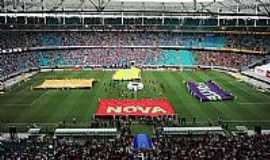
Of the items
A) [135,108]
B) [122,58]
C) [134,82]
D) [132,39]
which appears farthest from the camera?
[132,39]

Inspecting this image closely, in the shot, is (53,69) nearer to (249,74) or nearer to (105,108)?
(249,74)

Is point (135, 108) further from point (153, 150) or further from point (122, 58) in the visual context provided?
point (122, 58)

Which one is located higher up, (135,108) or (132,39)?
(132,39)

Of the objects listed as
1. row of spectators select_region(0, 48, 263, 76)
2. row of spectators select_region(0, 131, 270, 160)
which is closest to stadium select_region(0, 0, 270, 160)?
row of spectators select_region(0, 131, 270, 160)

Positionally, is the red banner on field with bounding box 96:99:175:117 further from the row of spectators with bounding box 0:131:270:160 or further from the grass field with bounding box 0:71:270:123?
the row of spectators with bounding box 0:131:270:160

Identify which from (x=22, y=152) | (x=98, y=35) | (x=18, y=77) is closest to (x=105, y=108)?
(x=22, y=152)

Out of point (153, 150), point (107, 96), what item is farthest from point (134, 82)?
point (153, 150)
